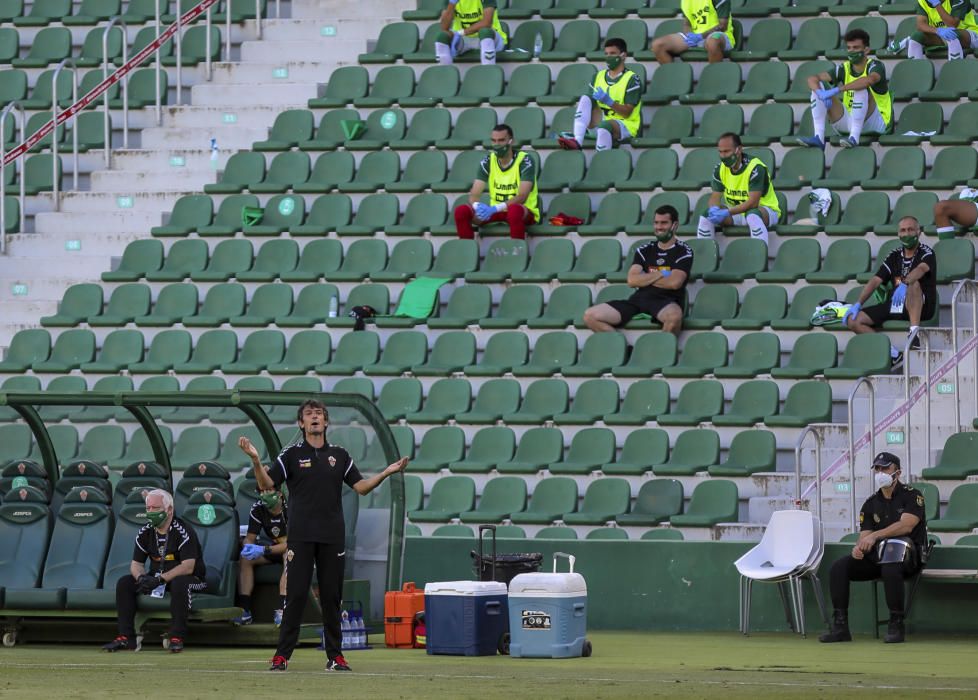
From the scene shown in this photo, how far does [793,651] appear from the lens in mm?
13766

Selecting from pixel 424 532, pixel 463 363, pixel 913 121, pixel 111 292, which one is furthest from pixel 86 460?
pixel 913 121

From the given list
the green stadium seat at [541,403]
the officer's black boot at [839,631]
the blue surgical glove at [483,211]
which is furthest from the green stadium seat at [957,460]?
the blue surgical glove at [483,211]

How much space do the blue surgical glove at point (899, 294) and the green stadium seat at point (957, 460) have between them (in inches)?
78.9

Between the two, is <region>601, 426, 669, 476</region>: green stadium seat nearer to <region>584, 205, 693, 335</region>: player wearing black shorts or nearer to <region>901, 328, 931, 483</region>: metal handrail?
<region>584, 205, 693, 335</region>: player wearing black shorts

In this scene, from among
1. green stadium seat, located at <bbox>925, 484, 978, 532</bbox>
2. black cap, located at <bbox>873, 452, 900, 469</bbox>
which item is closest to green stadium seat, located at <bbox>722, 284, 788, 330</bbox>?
green stadium seat, located at <bbox>925, 484, 978, 532</bbox>

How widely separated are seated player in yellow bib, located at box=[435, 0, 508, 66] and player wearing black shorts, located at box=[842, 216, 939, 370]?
6.61 m

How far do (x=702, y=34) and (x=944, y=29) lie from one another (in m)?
2.85

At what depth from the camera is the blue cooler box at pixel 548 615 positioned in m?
13.2

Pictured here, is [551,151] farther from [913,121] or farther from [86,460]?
[86,460]

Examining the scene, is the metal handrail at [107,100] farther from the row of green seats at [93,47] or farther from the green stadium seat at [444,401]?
the green stadium seat at [444,401]

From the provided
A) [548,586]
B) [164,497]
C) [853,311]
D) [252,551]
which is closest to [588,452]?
[853,311]

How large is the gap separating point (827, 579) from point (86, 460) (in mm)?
6439

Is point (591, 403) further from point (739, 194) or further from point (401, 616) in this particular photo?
point (401, 616)

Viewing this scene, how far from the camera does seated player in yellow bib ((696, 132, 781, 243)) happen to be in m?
19.6
